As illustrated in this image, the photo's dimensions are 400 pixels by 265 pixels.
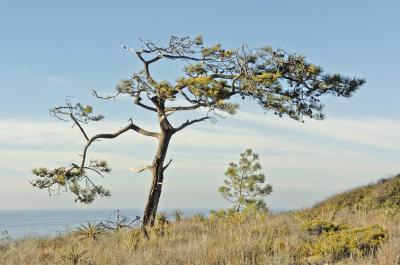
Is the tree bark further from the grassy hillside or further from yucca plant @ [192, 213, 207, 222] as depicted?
the grassy hillside

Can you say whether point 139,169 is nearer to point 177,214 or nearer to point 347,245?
point 177,214

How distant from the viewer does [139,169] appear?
19.0 meters

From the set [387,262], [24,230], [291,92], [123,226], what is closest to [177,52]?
[291,92]

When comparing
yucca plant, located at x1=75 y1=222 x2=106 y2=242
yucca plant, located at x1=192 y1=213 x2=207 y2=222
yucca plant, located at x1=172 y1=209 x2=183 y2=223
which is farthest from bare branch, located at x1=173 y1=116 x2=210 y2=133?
yucca plant, located at x1=75 y1=222 x2=106 y2=242

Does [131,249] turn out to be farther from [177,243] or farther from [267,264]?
[267,264]

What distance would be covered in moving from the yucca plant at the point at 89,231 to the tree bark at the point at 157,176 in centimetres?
198

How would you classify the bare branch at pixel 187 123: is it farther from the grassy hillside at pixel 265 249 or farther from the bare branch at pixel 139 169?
the grassy hillside at pixel 265 249

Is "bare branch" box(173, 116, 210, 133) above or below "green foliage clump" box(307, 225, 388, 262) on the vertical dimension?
above

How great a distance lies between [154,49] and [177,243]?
9656 millimetres

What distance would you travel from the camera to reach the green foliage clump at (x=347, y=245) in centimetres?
884

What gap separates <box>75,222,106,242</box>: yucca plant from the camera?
15687 millimetres

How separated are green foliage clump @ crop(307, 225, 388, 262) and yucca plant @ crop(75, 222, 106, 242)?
26.6ft

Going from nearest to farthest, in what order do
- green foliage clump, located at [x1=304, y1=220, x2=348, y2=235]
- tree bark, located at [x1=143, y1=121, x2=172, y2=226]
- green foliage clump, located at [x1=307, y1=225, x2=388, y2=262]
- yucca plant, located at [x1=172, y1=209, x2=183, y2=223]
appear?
green foliage clump, located at [x1=307, y1=225, x2=388, y2=262] < green foliage clump, located at [x1=304, y1=220, x2=348, y2=235] < tree bark, located at [x1=143, y1=121, x2=172, y2=226] < yucca plant, located at [x1=172, y1=209, x2=183, y2=223]

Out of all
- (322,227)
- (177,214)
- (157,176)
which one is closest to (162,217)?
(177,214)
